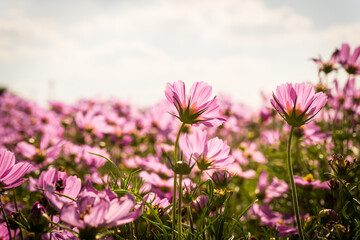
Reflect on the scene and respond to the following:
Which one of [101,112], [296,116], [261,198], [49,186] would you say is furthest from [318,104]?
[101,112]

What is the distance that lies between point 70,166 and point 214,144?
111cm

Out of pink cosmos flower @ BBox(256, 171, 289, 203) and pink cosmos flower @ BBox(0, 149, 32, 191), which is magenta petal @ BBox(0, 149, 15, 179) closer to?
pink cosmos flower @ BBox(0, 149, 32, 191)

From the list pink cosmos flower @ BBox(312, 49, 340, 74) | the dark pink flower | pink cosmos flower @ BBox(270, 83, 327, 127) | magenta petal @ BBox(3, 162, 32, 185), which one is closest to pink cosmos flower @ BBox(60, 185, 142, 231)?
the dark pink flower

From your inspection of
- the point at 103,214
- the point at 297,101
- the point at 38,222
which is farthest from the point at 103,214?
the point at 297,101

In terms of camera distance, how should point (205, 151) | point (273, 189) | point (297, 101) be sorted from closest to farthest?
point (297, 101)
point (205, 151)
point (273, 189)

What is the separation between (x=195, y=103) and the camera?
23.9 inches

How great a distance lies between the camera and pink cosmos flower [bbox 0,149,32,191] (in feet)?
1.90

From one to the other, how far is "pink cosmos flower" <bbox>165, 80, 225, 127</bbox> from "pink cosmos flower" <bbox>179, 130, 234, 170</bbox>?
0.25ft

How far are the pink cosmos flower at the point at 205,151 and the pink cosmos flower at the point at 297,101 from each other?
16cm

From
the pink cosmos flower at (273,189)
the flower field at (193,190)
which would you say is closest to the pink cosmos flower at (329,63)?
the flower field at (193,190)

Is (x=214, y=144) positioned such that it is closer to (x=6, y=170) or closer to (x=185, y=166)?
(x=185, y=166)

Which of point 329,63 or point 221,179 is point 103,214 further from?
point 329,63

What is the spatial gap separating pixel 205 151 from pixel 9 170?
15.5 inches

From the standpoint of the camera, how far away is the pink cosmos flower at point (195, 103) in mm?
592
